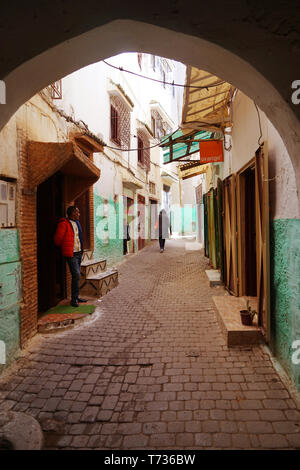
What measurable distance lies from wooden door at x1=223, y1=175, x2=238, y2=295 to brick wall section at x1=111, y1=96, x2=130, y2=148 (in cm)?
561

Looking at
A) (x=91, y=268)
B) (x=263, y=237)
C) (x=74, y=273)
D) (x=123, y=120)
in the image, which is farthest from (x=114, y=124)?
(x=263, y=237)

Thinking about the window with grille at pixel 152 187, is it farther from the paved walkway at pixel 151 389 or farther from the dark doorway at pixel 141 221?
the paved walkway at pixel 151 389

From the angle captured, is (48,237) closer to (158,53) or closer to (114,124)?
(158,53)

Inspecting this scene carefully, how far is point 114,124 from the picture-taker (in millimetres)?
9930

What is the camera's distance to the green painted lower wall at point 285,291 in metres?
2.75

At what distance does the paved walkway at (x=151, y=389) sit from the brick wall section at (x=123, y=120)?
774 cm

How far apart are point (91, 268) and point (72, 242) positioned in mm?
1517

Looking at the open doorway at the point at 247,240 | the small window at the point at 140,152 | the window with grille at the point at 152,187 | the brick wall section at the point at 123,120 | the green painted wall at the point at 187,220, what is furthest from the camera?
the green painted wall at the point at 187,220

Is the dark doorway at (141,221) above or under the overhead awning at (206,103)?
under

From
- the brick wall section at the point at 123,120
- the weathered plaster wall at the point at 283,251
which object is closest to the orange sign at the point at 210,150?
the weathered plaster wall at the point at 283,251

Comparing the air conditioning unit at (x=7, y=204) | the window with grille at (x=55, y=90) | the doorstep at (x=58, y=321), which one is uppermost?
the window with grille at (x=55, y=90)

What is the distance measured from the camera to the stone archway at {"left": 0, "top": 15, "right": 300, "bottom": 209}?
5.95 ft

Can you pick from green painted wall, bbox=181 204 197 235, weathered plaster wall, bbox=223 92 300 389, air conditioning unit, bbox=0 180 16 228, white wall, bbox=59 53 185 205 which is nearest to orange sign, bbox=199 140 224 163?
white wall, bbox=59 53 185 205

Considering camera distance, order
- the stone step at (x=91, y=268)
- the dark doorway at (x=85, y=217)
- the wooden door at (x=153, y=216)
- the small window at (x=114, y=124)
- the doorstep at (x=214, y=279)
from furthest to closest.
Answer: the wooden door at (x=153, y=216) → the small window at (x=114, y=124) → the dark doorway at (x=85, y=217) → the doorstep at (x=214, y=279) → the stone step at (x=91, y=268)
